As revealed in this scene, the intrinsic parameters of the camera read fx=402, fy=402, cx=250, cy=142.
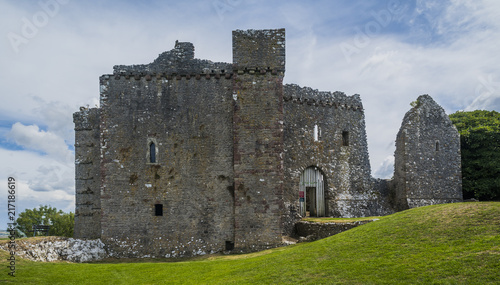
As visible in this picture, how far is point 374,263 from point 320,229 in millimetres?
9603

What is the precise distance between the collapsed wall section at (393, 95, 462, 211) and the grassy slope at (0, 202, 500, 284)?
1242 centimetres

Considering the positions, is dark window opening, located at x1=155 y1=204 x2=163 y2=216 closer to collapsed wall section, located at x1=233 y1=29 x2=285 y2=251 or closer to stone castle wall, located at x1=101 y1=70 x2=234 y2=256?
stone castle wall, located at x1=101 y1=70 x2=234 y2=256

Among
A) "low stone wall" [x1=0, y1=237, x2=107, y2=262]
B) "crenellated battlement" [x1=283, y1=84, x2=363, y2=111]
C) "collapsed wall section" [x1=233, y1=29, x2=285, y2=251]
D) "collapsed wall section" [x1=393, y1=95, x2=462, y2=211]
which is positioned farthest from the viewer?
"collapsed wall section" [x1=393, y1=95, x2=462, y2=211]

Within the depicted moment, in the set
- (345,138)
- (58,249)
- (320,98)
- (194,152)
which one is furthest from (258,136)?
(58,249)

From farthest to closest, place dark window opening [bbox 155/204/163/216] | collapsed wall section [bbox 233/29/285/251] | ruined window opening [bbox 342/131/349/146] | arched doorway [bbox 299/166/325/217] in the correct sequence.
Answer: ruined window opening [bbox 342/131/349/146] < arched doorway [bbox 299/166/325/217] < dark window opening [bbox 155/204/163/216] < collapsed wall section [bbox 233/29/285/251]

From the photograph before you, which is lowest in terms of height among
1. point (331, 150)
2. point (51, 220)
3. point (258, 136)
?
point (51, 220)

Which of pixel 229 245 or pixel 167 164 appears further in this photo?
pixel 167 164

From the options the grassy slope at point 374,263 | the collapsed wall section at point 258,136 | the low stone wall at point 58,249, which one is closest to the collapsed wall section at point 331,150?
the collapsed wall section at point 258,136

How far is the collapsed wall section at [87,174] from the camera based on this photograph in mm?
23609

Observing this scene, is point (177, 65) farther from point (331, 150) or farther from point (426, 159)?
point (426, 159)

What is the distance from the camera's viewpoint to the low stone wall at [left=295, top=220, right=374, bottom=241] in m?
19.3

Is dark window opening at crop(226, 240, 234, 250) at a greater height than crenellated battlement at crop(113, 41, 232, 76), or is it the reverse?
crenellated battlement at crop(113, 41, 232, 76)

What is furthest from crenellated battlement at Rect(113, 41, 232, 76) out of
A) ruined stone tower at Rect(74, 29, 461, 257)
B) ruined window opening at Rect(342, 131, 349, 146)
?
ruined window opening at Rect(342, 131, 349, 146)

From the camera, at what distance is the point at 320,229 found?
20.3m
